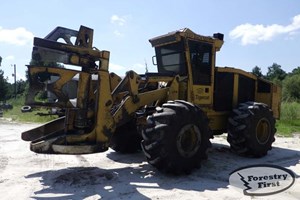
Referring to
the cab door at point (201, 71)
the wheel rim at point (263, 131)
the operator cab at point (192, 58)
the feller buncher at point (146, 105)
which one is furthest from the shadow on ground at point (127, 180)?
the operator cab at point (192, 58)

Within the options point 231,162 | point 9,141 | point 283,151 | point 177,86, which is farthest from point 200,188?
point 9,141

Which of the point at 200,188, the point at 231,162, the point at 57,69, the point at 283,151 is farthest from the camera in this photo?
the point at 283,151

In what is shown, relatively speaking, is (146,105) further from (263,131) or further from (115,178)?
(263,131)

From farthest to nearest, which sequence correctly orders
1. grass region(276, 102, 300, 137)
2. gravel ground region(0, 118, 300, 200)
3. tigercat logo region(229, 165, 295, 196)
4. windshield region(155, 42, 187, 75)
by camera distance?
1. grass region(276, 102, 300, 137)
2. windshield region(155, 42, 187, 75)
3. tigercat logo region(229, 165, 295, 196)
4. gravel ground region(0, 118, 300, 200)

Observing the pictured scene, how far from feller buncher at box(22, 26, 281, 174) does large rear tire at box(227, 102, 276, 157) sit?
0.8 inches

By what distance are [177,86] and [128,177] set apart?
242 centimetres

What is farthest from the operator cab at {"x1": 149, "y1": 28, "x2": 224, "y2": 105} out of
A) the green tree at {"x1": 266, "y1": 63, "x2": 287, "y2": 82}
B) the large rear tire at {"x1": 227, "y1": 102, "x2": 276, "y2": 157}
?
the green tree at {"x1": 266, "y1": 63, "x2": 287, "y2": 82}

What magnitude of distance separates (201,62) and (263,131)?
2255mm

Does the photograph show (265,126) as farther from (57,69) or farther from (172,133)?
(57,69)

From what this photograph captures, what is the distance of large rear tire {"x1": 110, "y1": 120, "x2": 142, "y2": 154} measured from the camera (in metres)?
7.71

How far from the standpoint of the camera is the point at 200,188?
5340 mm

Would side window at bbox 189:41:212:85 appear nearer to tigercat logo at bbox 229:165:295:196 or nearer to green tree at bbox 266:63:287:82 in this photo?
tigercat logo at bbox 229:165:295:196

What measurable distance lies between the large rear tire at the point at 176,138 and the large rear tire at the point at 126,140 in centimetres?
176

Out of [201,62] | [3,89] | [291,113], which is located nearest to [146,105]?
[201,62]
